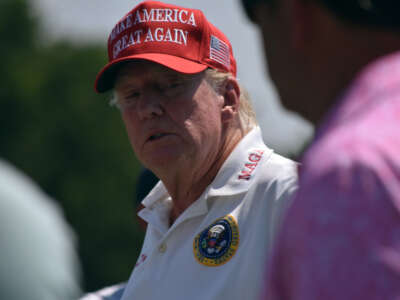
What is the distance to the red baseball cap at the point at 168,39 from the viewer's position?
305cm

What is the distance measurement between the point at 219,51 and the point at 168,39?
25 cm

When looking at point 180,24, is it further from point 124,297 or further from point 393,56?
point 393,56

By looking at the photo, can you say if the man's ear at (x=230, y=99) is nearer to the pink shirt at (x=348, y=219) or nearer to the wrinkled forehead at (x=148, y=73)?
the wrinkled forehead at (x=148, y=73)

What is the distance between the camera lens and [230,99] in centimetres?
315

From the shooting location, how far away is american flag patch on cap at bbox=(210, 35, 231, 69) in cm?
315

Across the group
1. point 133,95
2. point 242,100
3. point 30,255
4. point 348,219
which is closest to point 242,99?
point 242,100

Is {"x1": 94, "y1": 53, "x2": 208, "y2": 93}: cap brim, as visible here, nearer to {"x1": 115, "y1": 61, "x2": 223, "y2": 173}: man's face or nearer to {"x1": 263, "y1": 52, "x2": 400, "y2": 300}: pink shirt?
{"x1": 115, "y1": 61, "x2": 223, "y2": 173}: man's face

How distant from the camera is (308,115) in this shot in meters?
1.46

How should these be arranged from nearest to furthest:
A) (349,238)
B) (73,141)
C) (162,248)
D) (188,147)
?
(349,238) → (162,248) → (188,147) → (73,141)

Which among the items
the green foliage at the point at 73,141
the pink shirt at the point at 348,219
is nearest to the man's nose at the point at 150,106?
the pink shirt at the point at 348,219

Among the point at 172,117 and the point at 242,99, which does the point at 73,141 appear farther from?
the point at 172,117

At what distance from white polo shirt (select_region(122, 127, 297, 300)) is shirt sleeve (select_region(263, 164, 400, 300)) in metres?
1.28

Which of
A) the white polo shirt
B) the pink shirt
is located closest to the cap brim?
the white polo shirt

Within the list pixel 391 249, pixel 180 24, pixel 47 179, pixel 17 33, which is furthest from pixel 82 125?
pixel 391 249
